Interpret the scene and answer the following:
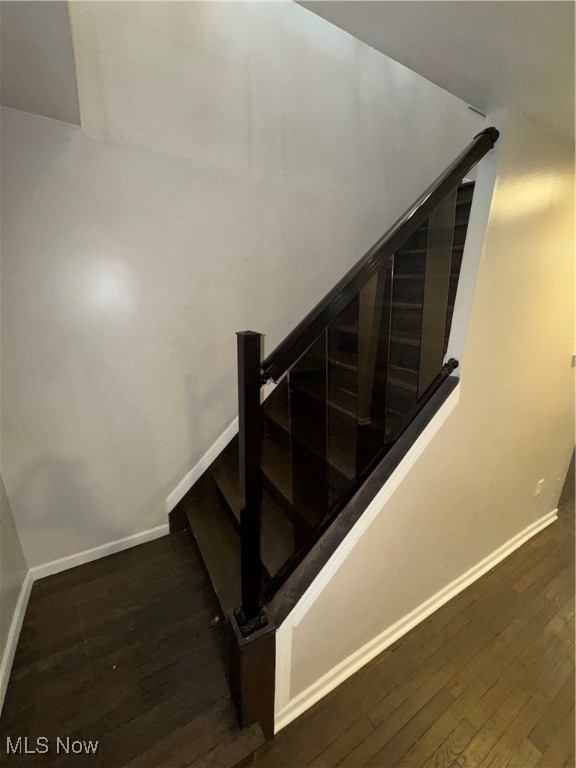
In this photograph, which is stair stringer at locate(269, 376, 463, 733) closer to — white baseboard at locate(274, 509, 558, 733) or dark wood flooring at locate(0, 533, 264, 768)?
white baseboard at locate(274, 509, 558, 733)

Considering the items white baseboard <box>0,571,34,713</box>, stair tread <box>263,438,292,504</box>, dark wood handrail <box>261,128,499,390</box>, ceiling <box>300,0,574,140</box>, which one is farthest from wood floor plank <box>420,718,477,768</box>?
ceiling <box>300,0,574,140</box>

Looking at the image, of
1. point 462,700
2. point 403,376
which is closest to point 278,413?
point 403,376

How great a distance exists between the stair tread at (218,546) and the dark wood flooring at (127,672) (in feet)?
0.55

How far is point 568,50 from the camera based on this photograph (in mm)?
845

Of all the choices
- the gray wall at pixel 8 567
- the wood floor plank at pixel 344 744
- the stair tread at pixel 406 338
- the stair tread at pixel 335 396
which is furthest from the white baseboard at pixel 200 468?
the wood floor plank at pixel 344 744

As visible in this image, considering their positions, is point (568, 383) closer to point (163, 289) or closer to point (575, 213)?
point (575, 213)

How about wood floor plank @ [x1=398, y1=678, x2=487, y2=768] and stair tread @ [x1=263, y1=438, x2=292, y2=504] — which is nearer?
wood floor plank @ [x1=398, y1=678, x2=487, y2=768]

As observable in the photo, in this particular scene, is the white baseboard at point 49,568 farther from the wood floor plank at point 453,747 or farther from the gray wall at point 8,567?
the wood floor plank at point 453,747

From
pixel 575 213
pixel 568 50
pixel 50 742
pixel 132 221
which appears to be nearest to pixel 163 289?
pixel 132 221

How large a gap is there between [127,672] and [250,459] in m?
1.18

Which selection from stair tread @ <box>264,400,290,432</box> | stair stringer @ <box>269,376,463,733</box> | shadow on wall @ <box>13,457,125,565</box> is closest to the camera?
stair stringer @ <box>269,376,463,733</box>

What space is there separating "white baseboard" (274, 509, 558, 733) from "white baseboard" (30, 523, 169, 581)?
46.3 inches

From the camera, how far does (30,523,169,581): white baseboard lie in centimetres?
167

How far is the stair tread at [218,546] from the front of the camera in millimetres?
1429
